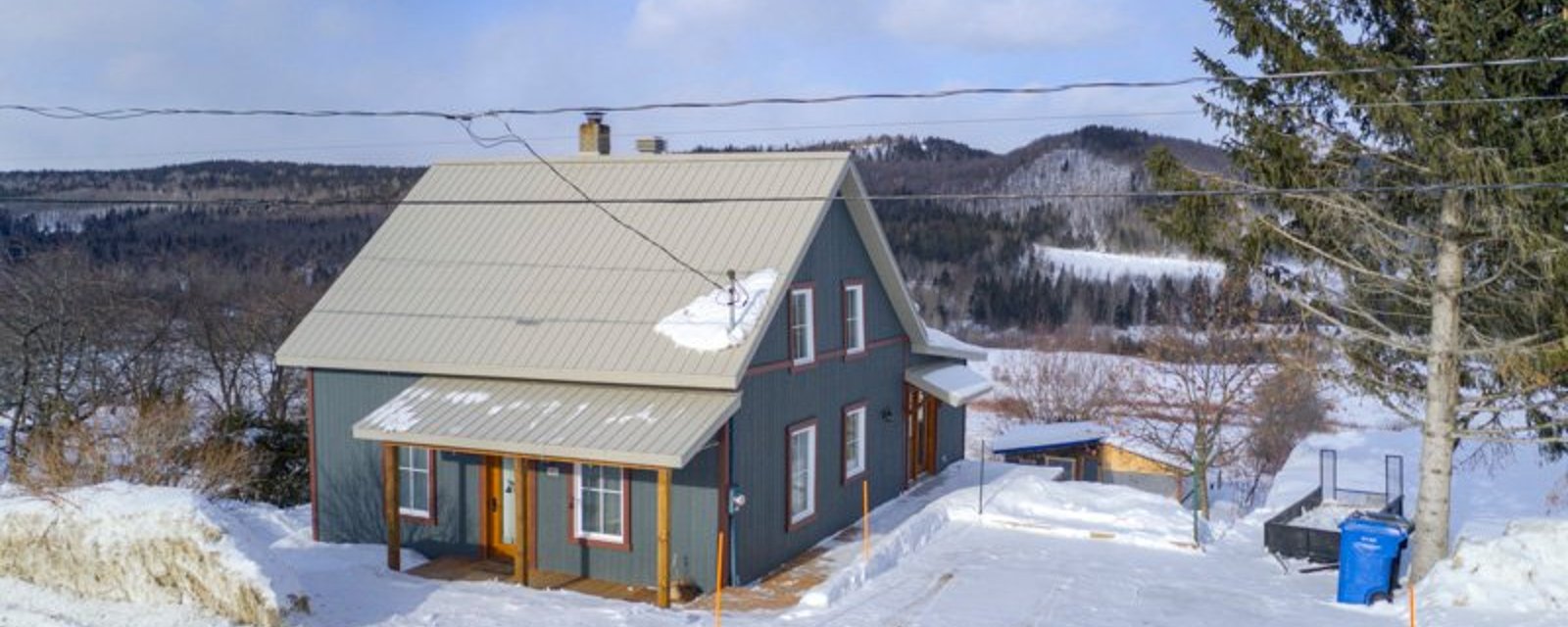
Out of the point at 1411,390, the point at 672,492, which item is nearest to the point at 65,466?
the point at 672,492

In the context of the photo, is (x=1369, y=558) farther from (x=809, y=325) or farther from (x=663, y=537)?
(x=663, y=537)

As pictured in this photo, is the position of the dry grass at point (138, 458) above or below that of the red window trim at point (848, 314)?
below

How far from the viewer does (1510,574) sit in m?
13.0

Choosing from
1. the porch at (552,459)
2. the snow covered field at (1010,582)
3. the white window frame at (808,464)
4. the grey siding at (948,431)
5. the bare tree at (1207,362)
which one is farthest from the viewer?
the bare tree at (1207,362)

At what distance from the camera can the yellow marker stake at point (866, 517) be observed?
16503mm

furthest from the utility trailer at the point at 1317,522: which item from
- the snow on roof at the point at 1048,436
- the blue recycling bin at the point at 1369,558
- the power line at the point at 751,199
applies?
the snow on roof at the point at 1048,436

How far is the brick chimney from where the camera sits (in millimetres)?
19203

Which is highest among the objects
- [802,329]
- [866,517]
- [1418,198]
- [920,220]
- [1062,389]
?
[920,220]

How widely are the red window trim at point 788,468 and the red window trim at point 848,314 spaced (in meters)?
1.55

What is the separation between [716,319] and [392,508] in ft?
15.3

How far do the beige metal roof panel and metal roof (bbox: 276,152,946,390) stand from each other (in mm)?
23

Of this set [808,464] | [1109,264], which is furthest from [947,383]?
[1109,264]

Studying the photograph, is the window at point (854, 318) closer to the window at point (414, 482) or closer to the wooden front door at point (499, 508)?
the wooden front door at point (499, 508)

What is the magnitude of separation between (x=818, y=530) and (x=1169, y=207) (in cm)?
647
